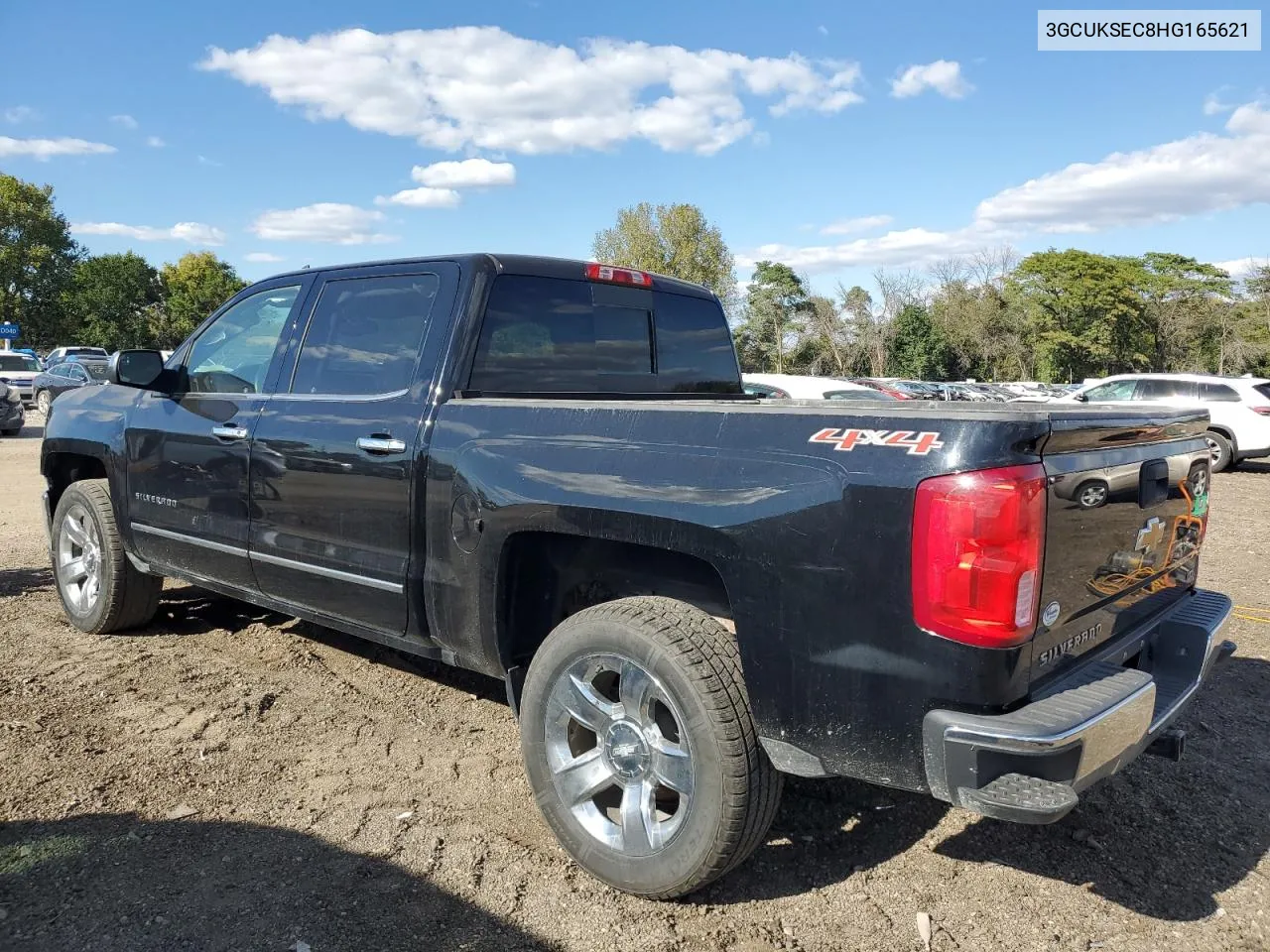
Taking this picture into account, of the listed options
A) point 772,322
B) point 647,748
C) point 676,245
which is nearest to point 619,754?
point 647,748

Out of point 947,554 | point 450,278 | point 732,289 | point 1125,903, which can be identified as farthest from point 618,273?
point 732,289

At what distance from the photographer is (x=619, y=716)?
2729 mm

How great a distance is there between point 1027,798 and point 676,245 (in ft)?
164

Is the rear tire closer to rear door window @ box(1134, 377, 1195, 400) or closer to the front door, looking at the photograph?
rear door window @ box(1134, 377, 1195, 400)

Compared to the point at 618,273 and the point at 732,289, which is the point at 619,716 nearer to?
the point at 618,273

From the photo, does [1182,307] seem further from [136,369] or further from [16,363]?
[136,369]

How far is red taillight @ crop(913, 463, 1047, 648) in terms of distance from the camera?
2.09 meters

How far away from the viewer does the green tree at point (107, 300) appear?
6334cm

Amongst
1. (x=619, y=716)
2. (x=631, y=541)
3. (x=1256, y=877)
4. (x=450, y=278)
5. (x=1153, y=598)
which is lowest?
(x=1256, y=877)

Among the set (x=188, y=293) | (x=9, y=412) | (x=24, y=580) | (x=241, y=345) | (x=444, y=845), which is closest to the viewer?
(x=444, y=845)

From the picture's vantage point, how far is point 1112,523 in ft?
8.28

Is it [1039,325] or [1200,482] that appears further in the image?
[1039,325]

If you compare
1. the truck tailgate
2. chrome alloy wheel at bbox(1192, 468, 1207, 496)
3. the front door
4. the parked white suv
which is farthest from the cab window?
the parked white suv

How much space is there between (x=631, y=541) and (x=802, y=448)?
590mm
